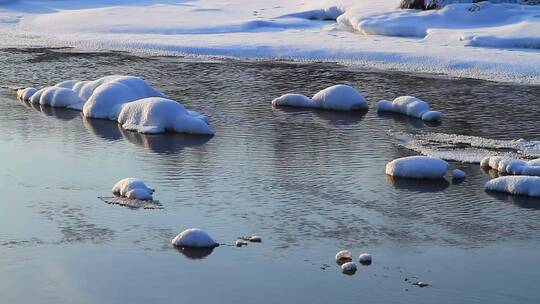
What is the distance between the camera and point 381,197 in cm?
1082

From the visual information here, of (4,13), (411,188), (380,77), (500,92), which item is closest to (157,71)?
(380,77)

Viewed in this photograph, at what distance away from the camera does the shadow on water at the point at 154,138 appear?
1307cm

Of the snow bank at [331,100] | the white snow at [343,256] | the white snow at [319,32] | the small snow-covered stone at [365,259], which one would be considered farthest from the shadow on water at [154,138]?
the white snow at [319,32]

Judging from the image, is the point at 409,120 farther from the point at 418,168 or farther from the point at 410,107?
the point at 418,168

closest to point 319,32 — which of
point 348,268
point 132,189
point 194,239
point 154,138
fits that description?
point 154,138

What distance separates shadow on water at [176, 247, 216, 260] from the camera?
30.0ft

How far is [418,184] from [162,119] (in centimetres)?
395

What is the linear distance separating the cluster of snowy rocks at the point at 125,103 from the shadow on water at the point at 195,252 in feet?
14.7

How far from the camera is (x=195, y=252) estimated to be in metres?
9.25

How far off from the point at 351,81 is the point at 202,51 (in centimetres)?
415

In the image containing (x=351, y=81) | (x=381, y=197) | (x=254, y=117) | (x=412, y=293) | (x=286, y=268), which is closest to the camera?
(x=412, y=293)

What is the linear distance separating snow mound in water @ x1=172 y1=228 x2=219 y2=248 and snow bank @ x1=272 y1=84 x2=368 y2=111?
6.41 m

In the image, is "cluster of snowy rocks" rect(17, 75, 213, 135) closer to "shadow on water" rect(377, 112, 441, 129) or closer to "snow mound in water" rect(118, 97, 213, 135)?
"snow mound in water" rect(118, 97, 213, 135)

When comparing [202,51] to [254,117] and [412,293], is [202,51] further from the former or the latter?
[412,293]
